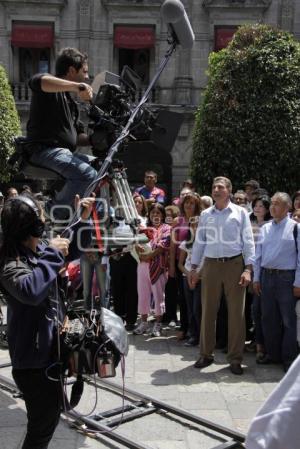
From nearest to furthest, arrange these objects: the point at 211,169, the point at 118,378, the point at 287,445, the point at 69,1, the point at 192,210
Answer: the point at 287,445 → the point at 118,378 → the point at 192,210 → the point at 211,169 → the point at 69,1

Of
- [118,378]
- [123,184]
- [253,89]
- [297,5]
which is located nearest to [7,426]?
[118,378]

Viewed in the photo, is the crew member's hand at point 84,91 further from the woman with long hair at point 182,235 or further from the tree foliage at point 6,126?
the tree foliage at point 6,126

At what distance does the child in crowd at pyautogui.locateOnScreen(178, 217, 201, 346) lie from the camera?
682cm

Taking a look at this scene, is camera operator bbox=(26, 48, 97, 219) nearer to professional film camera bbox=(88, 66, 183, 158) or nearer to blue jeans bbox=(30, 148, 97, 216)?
blue jeans bbox=(30, 148, 97, 216)

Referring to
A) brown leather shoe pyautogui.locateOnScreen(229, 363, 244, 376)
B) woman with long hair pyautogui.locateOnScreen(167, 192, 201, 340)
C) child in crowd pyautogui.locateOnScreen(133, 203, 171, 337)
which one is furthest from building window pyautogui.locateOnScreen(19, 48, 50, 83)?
brown leather shoe pyautogui.locateOnScreen(229, 363, 244, 376)

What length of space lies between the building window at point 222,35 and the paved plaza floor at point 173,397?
51.6 ft

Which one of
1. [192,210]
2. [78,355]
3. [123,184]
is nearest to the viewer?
[78,355]

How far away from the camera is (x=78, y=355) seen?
→ 10.5 feet

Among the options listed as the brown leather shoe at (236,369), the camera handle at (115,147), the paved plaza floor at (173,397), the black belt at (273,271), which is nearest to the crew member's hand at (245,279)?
the black belt at (273,271)

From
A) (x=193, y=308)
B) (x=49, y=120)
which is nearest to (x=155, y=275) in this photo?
(x=193, y=308)

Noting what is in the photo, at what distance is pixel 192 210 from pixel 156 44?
1456cm

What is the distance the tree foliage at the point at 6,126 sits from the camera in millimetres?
13641

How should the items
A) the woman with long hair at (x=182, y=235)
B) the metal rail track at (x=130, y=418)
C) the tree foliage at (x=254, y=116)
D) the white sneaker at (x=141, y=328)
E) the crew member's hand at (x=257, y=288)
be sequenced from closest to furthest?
the metal rail track at (x=130, y=418), the crew member's hand at (x=257, y=288), the woman with long hair at (x=182, y=235), the white sneaker at (x=141, y=328), the tree foliage at (x=254, y=116)

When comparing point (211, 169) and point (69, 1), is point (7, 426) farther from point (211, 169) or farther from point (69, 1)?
point (69, 1)
